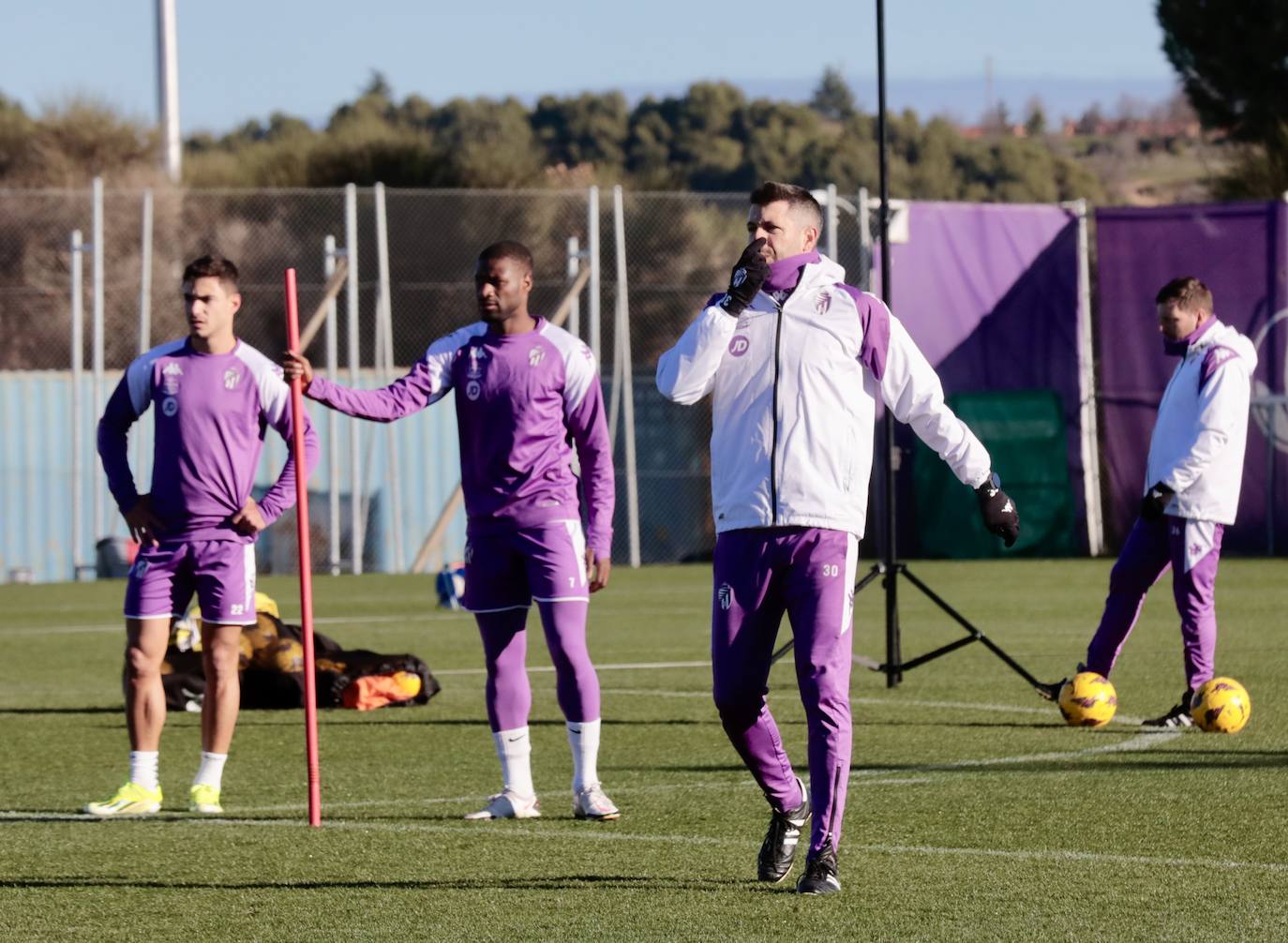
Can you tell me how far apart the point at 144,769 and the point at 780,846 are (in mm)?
3031

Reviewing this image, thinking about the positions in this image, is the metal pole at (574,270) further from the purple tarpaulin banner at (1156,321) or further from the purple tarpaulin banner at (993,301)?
the purple tarpaulin banner at (1156,321)

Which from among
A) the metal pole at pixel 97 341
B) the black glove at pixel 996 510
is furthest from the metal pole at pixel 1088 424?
the black glove at pixel 996 510

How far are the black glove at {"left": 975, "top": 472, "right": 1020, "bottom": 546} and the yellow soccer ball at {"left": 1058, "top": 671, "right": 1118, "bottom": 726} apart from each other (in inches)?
166

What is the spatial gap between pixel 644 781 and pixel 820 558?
9.42 ft

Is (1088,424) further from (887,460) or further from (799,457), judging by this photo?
(799,457)

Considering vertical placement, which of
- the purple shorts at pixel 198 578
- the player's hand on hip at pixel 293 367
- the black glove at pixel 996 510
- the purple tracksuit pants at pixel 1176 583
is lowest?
the purple tracksuit pants at pixel 1176 583

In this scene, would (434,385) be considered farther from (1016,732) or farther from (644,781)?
(1016,732)

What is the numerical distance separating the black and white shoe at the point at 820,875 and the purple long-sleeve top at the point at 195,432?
2.95 meters

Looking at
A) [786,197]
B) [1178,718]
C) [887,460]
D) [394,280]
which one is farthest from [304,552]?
[394,280]

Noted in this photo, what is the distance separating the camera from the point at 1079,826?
798 centimetres

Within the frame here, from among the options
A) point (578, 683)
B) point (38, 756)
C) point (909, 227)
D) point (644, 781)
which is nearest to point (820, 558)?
point (578, 683)

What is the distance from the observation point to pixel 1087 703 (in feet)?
35.8

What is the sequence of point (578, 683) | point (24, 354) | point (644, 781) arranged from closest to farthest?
point (578, 683) → point (644, 781) → point (24, 354)

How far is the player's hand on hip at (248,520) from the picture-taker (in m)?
8.70
